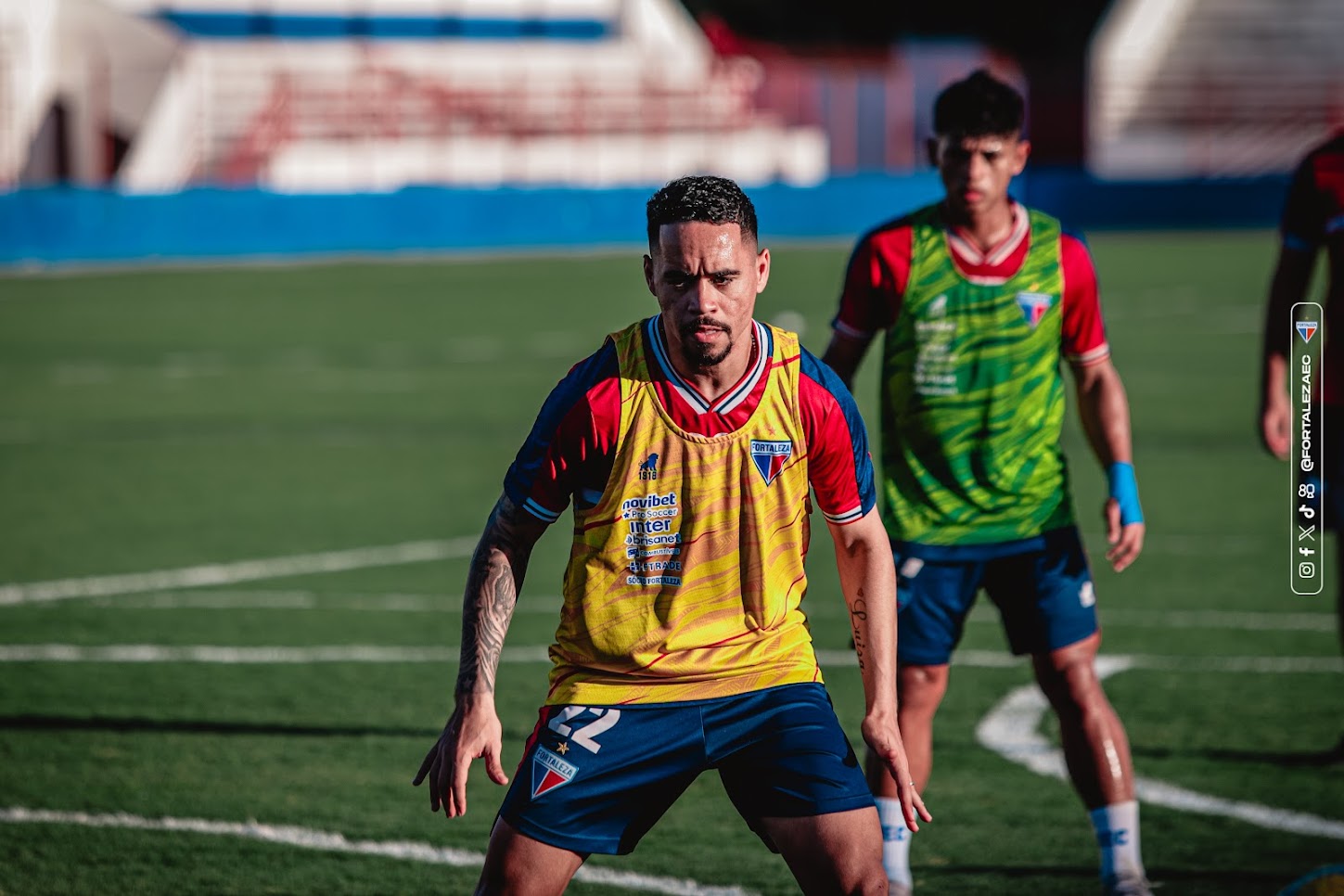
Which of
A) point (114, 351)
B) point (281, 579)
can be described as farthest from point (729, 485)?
point (114, 351)

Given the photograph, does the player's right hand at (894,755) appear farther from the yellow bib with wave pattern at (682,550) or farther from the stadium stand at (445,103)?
the stadium stand at (445,103)

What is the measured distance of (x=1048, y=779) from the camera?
6730 millimetres

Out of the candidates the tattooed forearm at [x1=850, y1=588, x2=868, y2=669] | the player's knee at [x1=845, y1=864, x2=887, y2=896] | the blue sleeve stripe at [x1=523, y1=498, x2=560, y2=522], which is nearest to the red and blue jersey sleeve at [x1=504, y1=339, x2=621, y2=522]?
the blue sleeve stripe at [x1=523, y1=498, x2=560, y2=522]

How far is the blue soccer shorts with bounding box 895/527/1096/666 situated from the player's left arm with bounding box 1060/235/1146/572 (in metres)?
0.17

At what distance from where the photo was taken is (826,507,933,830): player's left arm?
4.23 m

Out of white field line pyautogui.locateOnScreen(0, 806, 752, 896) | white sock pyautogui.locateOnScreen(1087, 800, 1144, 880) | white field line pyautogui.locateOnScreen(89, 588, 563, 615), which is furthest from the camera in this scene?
white field line pyautogui.locateOnScreen(89, 588, 563, 615)

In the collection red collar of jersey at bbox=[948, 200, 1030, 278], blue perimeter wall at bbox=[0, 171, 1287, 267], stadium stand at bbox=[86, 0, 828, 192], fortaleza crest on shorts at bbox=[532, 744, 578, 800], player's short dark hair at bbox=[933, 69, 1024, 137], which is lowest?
fortaleza crest on shorts at bbox=[532, 744, 578, 800]

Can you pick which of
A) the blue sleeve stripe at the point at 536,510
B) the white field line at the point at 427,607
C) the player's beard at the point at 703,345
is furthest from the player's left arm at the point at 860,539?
the white field line at the point at 427,607

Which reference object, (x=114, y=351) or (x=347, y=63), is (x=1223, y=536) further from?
(x=347, y=63)

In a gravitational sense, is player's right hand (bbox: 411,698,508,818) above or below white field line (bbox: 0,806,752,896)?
above

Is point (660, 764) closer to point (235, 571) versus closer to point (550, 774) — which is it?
point (550, 774)

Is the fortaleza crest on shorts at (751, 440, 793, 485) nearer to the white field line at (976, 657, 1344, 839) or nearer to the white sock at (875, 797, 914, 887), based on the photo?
the white sock at (875, 797, 914, 887)

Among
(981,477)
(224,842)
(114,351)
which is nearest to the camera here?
(981,477)

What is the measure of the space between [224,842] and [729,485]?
8.68ft
